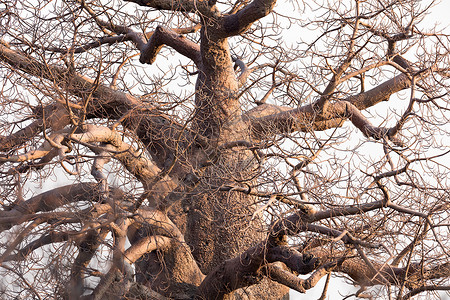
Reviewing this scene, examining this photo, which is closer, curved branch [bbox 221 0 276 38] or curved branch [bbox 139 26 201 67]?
curved branch [bbox 221 0 276 38]

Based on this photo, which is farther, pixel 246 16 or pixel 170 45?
pixel 170 45

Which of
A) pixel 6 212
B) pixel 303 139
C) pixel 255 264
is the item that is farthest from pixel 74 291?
pixel 303 139

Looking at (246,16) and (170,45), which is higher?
(170,45)

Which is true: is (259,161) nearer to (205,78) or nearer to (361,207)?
(361,207)

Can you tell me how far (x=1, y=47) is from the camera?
5.93 meters

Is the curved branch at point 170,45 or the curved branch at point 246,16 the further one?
the curved branch at point 170,45

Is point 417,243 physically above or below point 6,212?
above

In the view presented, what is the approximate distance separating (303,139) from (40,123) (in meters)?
A: 2.52

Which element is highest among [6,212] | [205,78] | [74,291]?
[205,78]

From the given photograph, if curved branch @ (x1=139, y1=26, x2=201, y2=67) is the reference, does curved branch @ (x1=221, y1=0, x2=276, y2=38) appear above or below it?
below

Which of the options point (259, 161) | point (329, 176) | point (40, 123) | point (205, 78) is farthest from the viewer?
point (205, 78)

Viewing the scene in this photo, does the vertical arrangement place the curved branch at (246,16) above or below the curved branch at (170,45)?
below

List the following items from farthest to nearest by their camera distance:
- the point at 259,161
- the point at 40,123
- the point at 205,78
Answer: the point at 205,78 → the point at 40,123 → the point at 259,161

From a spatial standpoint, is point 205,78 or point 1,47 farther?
point 205,78
